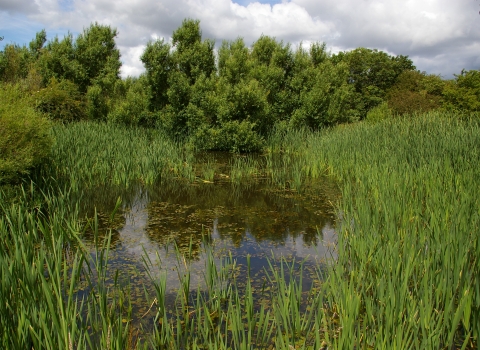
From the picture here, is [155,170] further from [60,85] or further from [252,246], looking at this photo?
[60,85]

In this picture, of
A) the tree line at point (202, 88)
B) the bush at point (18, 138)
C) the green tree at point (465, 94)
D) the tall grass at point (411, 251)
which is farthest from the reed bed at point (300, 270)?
the green tree at point (465, 94)

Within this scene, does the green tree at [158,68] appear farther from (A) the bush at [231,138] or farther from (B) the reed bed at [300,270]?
(B) the reed bed at [300,270]

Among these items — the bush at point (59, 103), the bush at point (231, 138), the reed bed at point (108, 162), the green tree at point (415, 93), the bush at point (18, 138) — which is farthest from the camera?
the green tree at point (415, 93)

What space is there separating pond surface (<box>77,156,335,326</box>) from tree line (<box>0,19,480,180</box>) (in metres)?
4.78

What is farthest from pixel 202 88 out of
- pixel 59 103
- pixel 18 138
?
pixel 18 138

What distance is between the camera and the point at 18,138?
5.04m

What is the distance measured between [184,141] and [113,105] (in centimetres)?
484

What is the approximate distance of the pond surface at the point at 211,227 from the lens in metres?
3.82

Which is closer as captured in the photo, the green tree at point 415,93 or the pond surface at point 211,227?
the pond surface at point 211,227

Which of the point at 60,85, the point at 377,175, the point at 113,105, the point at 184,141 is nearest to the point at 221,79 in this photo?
the point at 184,141

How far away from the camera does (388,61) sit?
27250 mm

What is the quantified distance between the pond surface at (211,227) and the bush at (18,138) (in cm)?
113

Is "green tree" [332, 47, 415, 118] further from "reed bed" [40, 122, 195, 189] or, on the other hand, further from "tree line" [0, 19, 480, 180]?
"reed bed" [40, 122, 195, 189]

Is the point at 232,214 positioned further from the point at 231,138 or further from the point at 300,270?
the point at 231,138
